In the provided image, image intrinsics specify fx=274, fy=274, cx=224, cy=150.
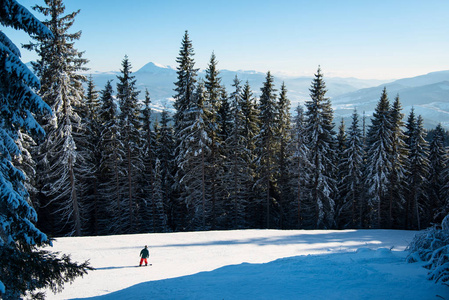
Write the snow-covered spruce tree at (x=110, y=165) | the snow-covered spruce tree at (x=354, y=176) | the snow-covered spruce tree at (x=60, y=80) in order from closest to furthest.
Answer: the snow-covered spruce tree at (x=60, y=80) → the snow-covered spruce tree at (x=110, y=165) → the snow-covered spruce tree at (x=354, y=176)

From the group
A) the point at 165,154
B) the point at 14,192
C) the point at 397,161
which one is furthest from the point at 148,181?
the point at 397,161

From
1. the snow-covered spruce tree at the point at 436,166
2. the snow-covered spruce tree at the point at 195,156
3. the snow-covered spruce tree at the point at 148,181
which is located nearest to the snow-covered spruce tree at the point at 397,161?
the snow-covered spruce tree at the point at 436,166

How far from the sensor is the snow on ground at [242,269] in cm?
989

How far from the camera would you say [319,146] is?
30.4 meters

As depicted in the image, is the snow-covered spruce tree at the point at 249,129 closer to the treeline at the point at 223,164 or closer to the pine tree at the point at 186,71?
the treeline at the point at 223,164

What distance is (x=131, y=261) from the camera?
16688 millimetres

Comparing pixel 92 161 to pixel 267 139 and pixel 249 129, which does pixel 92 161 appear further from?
pixel 267 139

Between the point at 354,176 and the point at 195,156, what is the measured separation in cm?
1984

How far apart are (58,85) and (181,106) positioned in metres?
11.4

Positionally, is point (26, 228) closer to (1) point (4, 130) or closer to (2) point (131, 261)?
(1) point (4, 130)

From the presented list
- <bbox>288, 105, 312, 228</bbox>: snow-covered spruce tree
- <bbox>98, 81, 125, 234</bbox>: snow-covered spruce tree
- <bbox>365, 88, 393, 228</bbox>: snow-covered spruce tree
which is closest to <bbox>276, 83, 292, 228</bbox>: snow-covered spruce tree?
<bbox>288, 105, 312, 228</bbox>: snow-covered spruce tree

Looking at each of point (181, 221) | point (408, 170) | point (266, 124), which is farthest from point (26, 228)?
point (408, 170)

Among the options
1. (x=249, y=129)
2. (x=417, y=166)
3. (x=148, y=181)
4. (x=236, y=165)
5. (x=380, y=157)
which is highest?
(x=249, y=129)

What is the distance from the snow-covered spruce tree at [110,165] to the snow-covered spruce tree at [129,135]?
55cm
